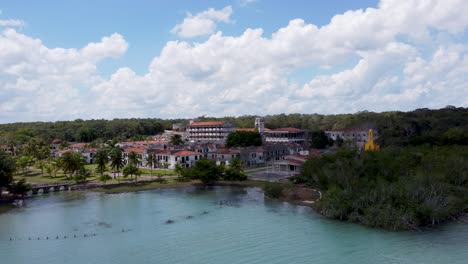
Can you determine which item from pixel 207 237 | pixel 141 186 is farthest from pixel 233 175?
pixel 207 237

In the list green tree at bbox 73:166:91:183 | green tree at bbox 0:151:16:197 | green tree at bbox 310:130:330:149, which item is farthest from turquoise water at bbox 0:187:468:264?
green tree at bbox 310:130:330:149

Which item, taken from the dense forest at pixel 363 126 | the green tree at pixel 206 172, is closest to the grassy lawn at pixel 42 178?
the green tree at pixel 206 172

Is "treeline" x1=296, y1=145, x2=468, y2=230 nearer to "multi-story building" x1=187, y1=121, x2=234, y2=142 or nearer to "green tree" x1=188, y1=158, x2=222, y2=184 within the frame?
"green tree" x1=188, y1=158, x2=222, y2=184

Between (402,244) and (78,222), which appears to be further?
(78,222)

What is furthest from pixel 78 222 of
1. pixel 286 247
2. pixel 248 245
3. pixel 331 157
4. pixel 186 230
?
A: pixel 331 157

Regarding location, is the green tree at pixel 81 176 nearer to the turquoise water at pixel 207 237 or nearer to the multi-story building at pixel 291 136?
the turquoise water at pixel 207 237

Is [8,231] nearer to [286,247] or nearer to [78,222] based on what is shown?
[78,222]
